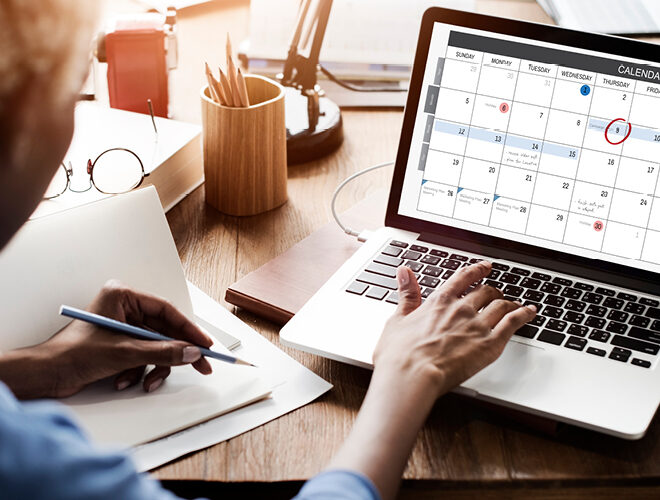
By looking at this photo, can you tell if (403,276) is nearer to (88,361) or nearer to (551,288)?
(551,288)

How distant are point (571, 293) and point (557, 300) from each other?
25mm

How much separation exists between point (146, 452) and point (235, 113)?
19.9 inches

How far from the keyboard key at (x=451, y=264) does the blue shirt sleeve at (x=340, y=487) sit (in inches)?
14.4

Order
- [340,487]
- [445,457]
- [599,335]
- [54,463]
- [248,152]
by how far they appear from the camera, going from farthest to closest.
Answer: [248,152] → [599,335] → [445,457] → [340,487] → [54,463]

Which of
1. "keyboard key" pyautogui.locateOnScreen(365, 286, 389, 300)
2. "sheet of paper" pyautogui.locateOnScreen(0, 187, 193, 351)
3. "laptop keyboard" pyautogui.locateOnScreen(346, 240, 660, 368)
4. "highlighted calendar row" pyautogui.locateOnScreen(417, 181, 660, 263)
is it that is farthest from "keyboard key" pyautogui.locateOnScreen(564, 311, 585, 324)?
"sheet of paper" pyautogui.locateOnScreen(0, 187, 193, 351)

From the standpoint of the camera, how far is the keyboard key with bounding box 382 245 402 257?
932 millimetres

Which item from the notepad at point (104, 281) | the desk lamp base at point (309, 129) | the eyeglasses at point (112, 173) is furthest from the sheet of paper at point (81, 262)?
the desk lamp base at point (309, 129)

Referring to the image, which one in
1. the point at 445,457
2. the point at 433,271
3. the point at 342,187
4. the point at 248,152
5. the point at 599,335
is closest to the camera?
the point at 445,457

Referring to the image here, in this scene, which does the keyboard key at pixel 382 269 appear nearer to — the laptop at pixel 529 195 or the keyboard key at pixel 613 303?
the laptop at pixel 529 195

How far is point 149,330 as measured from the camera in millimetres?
786

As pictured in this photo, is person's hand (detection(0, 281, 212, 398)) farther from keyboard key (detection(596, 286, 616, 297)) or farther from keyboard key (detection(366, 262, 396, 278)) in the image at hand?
keyboard key (detection(596, 286, 616, 297))

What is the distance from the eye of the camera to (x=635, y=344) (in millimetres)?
786

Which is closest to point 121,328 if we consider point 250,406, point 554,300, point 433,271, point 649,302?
point 250,406

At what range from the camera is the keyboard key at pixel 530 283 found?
34.4 inches
